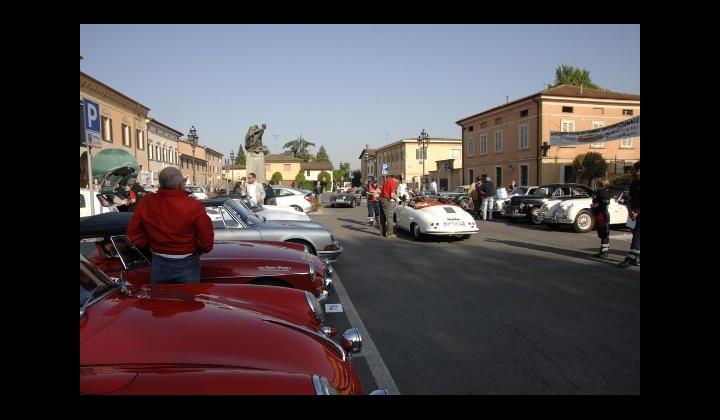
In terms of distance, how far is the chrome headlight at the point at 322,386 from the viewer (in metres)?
1.84

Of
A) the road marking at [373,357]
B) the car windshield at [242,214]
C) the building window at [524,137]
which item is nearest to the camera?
the road marking at [373,357]

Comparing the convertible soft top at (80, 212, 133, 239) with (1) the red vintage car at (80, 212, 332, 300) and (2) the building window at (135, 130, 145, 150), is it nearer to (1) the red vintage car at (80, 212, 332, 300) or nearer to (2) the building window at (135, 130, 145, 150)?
(1) the red vintage car at (80, 212, 332, 300)

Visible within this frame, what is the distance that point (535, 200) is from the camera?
53.5 ft

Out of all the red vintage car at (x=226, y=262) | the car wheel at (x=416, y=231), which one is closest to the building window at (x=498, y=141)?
the car wheel at (x=416, y=231)

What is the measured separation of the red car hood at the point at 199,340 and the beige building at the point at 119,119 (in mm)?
32289

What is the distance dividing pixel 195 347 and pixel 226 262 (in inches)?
108

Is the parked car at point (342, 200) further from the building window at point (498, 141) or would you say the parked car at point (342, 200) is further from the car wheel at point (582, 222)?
the car wheel at point (582, 222)

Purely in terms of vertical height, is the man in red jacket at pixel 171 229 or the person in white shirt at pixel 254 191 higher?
the person in white shirt at pixel 254 191

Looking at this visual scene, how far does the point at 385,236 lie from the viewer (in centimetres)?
1313

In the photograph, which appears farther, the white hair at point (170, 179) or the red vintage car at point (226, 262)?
the red vintage car at point (226, 262)

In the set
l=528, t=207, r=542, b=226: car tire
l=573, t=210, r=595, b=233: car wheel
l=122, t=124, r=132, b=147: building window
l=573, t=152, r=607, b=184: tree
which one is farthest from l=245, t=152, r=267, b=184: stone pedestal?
l=573, t=152, r=607, b=184: tree

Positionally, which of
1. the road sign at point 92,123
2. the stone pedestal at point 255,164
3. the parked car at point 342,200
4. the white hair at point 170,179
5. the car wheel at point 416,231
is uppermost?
the stone pedestal at point 255,164

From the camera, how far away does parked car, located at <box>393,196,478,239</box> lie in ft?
37.8

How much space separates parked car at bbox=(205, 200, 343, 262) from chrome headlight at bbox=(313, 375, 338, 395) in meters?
5.25
